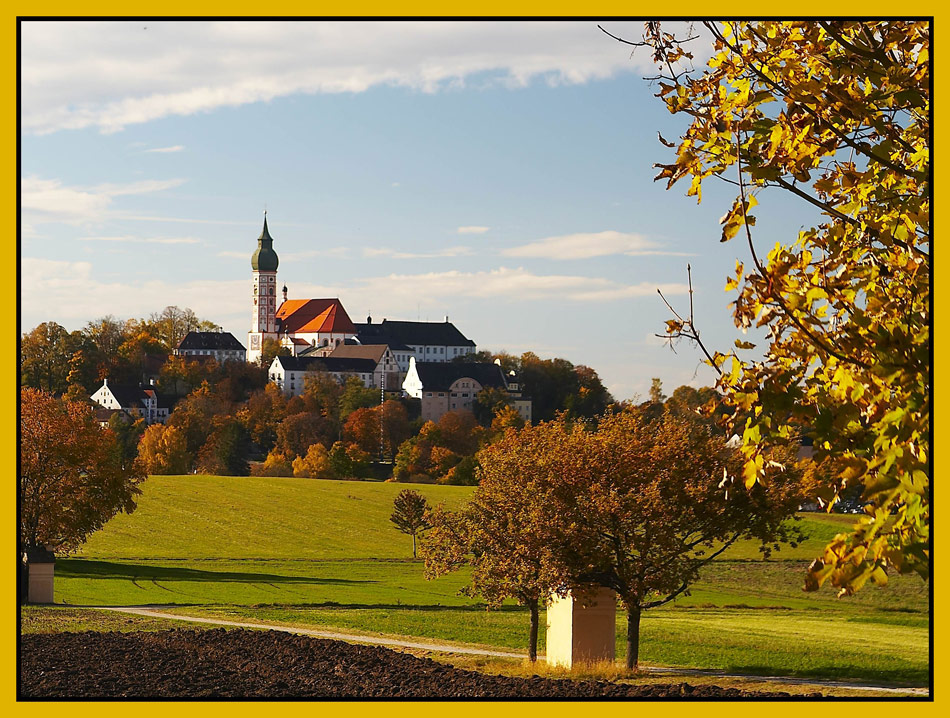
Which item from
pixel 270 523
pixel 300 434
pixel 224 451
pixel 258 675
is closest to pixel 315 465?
pixel 300 434

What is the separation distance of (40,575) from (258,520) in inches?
923

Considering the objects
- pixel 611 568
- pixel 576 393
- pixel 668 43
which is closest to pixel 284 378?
pixel 576 393

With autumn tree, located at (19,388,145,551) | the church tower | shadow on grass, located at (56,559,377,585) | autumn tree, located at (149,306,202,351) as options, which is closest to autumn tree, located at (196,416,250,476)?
autumn tree, located at (149,306,202,351)

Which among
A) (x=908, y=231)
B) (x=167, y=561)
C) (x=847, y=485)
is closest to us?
(x=847, y=485)

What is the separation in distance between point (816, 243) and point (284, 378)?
8314 centimetres

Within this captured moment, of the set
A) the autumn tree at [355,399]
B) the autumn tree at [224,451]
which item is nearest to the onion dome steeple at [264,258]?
the autumn tree at [355,399]

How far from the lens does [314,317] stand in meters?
126

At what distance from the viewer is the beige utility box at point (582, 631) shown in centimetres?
1424

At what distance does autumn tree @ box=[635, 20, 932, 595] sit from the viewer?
15.3 feet

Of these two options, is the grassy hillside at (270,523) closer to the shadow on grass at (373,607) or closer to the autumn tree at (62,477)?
the autumn tree at (62,477)

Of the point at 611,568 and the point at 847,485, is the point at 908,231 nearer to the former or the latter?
the point at 847,485

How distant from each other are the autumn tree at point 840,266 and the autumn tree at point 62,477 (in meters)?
24.8

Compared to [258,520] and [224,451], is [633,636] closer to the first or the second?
[258,520]

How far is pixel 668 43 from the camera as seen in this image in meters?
6.07
